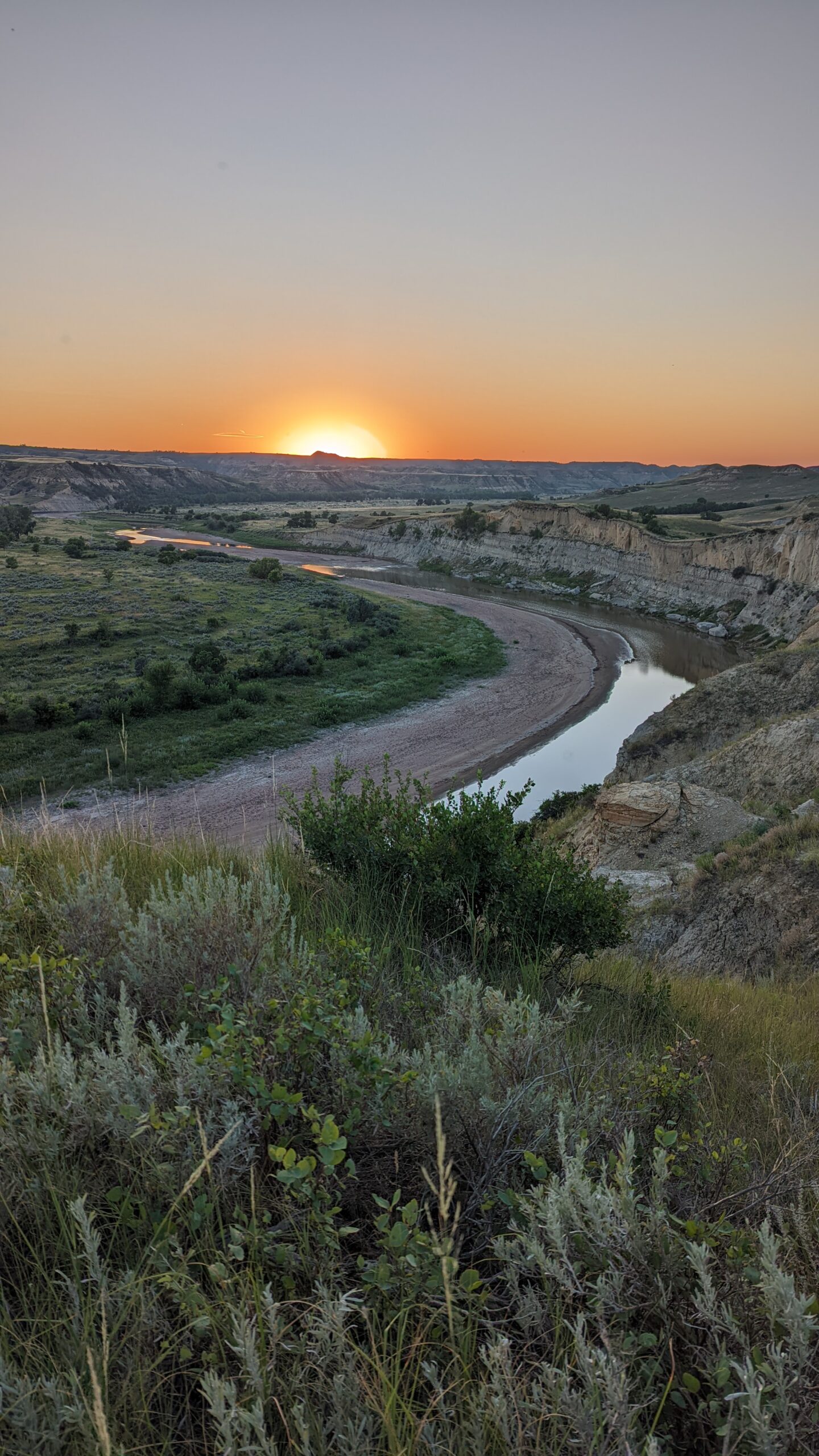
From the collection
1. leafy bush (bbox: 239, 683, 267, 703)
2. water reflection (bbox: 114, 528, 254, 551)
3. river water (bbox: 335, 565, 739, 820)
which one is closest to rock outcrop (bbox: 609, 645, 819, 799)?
river water (bbox: 335, 565, 739, 820)

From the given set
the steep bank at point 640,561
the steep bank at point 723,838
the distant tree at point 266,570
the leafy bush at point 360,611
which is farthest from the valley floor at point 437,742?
the distant tree at point 266,570

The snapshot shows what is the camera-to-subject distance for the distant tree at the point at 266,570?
58344 mm

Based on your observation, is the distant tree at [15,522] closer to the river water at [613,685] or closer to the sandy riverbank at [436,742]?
the river water at [613,685]

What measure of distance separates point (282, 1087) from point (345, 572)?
241 ft

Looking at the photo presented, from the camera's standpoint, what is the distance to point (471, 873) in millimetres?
5469

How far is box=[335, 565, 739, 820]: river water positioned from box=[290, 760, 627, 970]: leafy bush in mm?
2662

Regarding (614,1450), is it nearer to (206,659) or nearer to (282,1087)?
(282,1087)

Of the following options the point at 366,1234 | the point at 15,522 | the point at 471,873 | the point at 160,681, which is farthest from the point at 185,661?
the point at 15,522

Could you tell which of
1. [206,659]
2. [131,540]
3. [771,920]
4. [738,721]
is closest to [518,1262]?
[771,920]

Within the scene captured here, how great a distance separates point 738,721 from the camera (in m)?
21.2

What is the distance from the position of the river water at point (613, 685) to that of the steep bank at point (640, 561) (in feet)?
8.73

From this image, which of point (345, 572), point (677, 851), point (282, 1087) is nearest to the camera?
point (282, 1087)

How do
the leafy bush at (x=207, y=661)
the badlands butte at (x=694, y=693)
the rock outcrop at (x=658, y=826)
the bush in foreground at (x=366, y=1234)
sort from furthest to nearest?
the leafy bush at (x=207, y=661) → the rock outcrop at (x=658, y=826) → the badlands butte at (x=694, y=693) → the bush in foreground at (x=366, y=1234)

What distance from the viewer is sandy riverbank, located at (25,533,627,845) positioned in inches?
711
